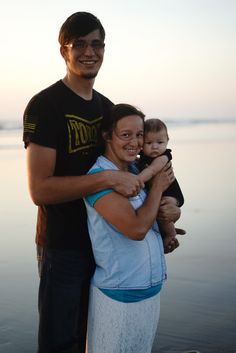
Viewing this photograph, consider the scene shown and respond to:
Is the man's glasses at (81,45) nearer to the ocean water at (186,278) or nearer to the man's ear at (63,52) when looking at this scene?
the man's ear at (63,52)

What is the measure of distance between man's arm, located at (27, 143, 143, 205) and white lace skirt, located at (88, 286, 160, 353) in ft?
1.82

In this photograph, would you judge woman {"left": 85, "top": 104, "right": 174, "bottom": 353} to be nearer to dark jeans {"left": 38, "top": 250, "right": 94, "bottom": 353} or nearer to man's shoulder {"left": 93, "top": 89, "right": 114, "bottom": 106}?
dark jeans {"left": 38, "top": 250, "right": 94, "bottom": 353}

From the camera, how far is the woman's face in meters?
3.21

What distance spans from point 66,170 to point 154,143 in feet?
1.80

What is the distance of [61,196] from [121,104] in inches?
23.7

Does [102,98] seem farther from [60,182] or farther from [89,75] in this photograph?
[60,182]

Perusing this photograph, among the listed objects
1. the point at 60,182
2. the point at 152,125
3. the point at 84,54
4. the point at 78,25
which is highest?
the point at 78,25

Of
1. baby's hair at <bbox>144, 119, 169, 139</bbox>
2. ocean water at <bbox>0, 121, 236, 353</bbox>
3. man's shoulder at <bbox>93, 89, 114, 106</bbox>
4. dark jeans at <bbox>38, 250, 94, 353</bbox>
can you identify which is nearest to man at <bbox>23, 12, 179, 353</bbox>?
dark jeans at <bbox>38, 250, 94, 353</bbox>

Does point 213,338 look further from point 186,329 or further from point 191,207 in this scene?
point 191,207

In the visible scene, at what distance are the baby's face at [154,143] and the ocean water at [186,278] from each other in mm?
1824

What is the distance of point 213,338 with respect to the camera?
4.80m

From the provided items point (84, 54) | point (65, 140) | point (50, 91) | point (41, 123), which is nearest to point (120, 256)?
point (65, 140)

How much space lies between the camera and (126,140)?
3201 mm

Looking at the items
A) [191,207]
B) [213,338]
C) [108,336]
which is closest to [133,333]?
[108,336]
